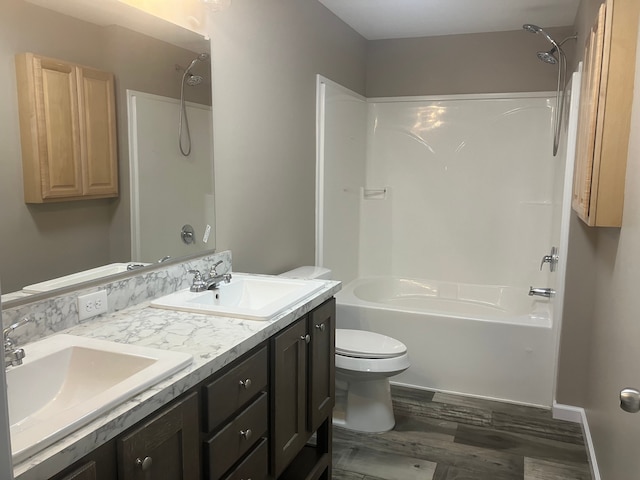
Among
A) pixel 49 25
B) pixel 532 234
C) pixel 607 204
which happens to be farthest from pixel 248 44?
pixel 532 234

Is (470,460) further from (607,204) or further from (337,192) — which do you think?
(337,192)

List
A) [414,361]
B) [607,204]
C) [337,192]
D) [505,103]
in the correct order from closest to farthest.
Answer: [607,204] → [414,361] → [337,192] → [505,103]

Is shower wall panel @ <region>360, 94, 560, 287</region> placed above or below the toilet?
above

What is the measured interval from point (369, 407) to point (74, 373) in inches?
71.7

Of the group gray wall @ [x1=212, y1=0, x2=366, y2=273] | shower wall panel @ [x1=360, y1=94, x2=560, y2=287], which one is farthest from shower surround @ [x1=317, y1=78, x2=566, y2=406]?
gray wall @ [x1=212, y1=0, x2=366, y2=273]

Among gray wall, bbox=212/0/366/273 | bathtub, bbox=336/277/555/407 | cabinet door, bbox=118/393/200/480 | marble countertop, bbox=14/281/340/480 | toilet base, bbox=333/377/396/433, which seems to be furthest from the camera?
bathtub, bbox=336/277/555/407

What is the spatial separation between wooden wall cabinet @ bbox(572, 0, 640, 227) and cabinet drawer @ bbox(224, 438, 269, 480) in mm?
1461

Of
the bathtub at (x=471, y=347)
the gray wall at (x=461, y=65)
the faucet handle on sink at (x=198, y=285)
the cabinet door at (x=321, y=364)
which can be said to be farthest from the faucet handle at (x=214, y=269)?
the gray wall at (x=461, y=65)

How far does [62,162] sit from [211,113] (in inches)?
33.4

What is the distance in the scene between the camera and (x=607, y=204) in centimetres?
206

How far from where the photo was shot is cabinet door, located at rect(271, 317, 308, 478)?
5.75 ft

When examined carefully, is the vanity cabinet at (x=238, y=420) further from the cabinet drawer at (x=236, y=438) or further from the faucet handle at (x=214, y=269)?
the faucet handle at (x=214, y=269)

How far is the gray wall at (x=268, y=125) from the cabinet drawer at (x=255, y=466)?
1.04m

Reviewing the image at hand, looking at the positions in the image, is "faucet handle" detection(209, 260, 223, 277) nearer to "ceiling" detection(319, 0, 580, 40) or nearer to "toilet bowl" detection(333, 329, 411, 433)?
"toilet bowl" detection(333, 329, 411, 433)
